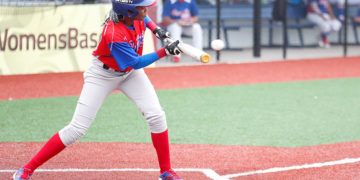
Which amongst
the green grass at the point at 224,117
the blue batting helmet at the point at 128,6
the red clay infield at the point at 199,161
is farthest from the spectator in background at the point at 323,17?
the blue batting helmet at the point at 128,6

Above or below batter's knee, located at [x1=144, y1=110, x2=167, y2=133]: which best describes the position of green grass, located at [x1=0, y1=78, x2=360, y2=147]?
below

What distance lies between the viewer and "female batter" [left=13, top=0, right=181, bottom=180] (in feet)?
19.5

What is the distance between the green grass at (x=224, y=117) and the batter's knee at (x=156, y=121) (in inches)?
81.0

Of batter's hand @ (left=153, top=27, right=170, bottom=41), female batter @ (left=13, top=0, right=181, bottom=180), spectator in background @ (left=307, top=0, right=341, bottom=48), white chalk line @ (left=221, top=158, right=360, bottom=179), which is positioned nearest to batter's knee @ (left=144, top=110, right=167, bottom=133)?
female batter @ (left=13, top=0, right=181, bottom=180)

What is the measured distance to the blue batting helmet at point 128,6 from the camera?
590 cm

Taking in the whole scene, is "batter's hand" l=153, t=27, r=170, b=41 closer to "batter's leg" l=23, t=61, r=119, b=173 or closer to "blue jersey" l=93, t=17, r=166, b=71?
"blue jersey" l=93, t=17, r=166, b=71

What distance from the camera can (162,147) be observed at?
636 cm

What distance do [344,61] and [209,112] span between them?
687 cm

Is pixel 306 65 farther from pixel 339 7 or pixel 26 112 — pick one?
pixel 26 112

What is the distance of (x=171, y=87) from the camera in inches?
493

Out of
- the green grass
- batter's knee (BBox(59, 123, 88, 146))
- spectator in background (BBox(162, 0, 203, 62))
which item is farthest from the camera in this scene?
spectator in background (BBox(162, 0, 203, 62))

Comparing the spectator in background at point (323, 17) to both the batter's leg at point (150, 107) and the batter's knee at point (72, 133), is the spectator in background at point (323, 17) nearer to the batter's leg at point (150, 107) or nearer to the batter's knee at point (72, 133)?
the batter's leg at point (150, 107)

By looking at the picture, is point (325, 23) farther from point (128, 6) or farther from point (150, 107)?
point (128, 6)

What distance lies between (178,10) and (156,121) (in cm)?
988
